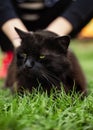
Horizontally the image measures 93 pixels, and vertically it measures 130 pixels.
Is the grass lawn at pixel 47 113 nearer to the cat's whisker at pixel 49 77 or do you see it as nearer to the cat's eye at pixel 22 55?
the cat's whisker at pixel 49 77

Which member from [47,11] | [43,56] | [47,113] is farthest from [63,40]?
[47,11]

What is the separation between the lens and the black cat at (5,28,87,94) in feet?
10.1

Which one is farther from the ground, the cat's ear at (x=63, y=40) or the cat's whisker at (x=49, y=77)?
the cat's ear at (x=63, y=40)

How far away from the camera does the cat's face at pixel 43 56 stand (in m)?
3.09

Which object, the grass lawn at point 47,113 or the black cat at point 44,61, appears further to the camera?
the black cat at point 44,61

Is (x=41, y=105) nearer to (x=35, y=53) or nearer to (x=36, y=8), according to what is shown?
(x=35, y=53)

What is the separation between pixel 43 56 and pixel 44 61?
36 mm

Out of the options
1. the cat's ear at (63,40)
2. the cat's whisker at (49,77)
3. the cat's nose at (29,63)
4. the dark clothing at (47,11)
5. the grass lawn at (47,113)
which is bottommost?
the grass lawn at (47,113)

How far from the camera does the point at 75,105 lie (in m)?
2.81

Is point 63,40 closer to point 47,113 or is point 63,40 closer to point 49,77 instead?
point 49,77

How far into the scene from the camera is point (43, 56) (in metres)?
3.09

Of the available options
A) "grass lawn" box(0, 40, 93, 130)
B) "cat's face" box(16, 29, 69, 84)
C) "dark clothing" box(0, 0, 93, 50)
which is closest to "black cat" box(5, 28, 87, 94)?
"cat's face" box(16, 29, 69, 84)

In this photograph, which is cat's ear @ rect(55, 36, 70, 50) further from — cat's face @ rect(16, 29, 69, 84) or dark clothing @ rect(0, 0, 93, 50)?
dark clothing @ rect(0, 0, 93, 50)

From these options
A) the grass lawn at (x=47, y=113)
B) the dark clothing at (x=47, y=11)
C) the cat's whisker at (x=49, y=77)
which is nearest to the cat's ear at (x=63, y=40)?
the cat's whisker at (x=49, y=77)
